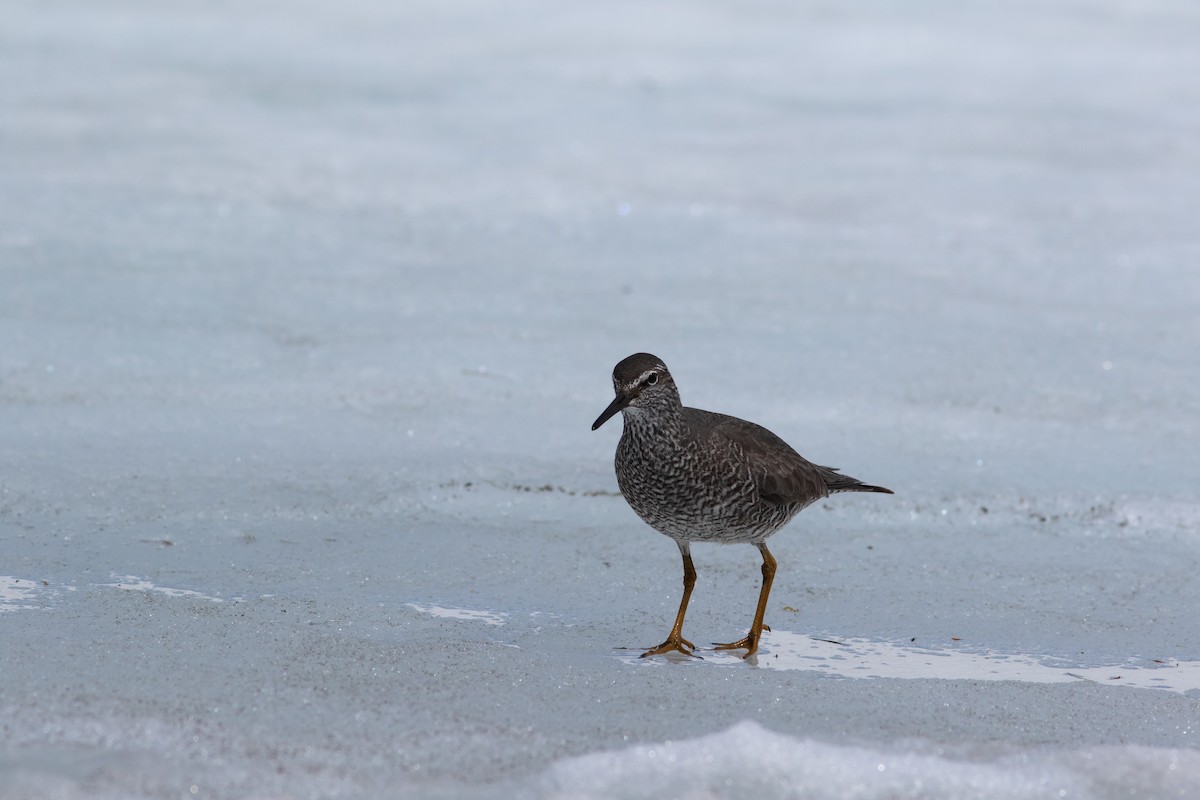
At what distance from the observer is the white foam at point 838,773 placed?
3926 mm

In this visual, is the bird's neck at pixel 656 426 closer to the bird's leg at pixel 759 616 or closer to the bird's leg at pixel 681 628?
the bird's leg at pixel 681 628

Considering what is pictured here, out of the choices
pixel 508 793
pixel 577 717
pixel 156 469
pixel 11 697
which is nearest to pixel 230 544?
pixel 156 469

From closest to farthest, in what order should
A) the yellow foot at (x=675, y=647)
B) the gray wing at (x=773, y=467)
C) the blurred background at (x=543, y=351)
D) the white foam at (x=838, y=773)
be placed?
the white foam at (x=838, y=773) → the blurred background at (x=543, y=351) → the yellow foot at (x=675, y=647) → the gray wing at (x=773, y=467)

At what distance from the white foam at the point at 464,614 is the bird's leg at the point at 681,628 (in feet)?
1.93

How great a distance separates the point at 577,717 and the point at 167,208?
734cm

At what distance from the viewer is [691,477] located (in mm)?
5625

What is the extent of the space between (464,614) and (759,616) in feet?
3.60

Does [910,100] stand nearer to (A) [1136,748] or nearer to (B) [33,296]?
(B) [33,296]

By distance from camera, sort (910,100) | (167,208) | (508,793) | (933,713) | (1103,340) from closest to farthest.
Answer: (508,793), (933,713), (1103,340), (167,208), (910,100)

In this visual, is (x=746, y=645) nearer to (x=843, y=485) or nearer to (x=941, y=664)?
(x=941, y=664)

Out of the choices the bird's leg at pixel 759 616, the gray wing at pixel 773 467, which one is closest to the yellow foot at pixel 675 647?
the bird's leg at pixel 759 616

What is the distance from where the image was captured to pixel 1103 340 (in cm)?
892

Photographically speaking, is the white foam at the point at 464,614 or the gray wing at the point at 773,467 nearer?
the white foam at the point at 464,614

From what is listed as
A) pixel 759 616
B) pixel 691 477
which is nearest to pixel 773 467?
pixel 691 477
